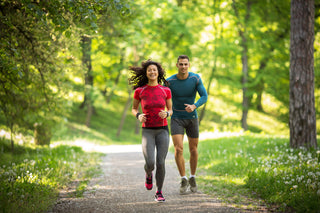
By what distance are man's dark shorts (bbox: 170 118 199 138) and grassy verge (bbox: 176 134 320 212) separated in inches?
44.9

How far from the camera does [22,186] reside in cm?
499

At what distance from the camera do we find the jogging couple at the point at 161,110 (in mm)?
4977

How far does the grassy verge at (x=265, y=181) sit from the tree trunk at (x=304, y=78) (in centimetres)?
57

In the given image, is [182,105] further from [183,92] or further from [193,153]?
[193,153]

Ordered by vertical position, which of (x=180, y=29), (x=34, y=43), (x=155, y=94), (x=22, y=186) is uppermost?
(x=180, y=29)

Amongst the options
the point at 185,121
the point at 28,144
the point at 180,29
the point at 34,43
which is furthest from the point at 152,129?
the point at 180,29

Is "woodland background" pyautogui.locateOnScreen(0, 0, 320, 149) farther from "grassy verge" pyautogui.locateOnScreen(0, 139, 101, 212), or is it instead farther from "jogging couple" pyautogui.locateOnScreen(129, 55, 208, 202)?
"jogging couple" pyautogui.locateOnScreen(129, 55, 208, 202)

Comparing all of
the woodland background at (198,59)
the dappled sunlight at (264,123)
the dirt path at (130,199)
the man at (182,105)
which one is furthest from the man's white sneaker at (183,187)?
the dappled sunlight at (264,123)

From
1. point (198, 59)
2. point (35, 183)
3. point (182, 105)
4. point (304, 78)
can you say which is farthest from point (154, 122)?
point (198, 59)

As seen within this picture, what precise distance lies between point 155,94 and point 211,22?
21723 millimetres

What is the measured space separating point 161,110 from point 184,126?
995 mm

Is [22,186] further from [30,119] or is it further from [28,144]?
[28,144]

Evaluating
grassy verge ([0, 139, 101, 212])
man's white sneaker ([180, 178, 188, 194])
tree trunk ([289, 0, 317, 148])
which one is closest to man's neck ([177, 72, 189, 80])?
man's white sneaker ([180, 178, 188, 194])

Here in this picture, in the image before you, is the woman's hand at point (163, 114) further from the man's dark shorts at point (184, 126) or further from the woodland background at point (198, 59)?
the woodland background at point (198, 59)
